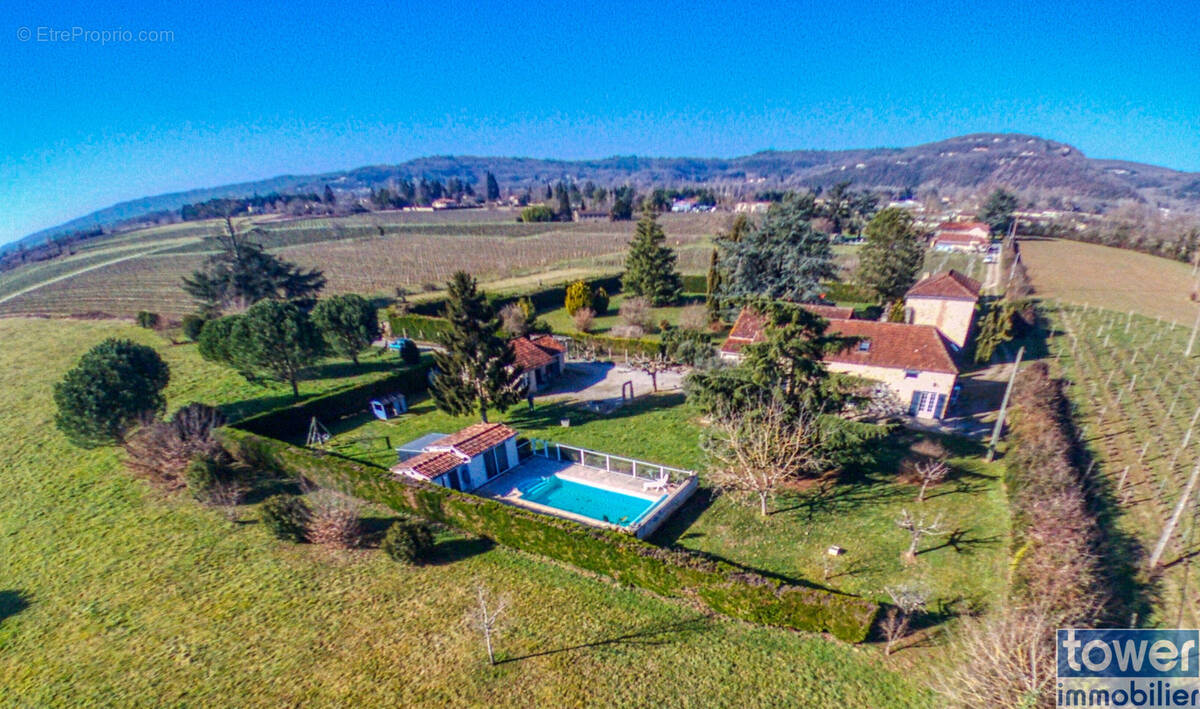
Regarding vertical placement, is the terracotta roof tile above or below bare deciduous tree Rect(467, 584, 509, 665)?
above

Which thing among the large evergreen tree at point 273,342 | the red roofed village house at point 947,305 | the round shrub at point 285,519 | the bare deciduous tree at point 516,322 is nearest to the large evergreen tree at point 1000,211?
the red roofed village house at point 947,305

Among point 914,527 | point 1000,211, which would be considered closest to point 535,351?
point 914,527

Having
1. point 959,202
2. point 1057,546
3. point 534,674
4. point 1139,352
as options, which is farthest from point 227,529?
point 959,202

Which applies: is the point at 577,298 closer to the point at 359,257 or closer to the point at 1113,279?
the point at 359,257

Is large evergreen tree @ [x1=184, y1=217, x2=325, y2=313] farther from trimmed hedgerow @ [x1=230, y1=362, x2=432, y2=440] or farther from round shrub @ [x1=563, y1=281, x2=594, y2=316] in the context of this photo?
round shrub @ [x1=563, y1=281, x2=594, y2=316]

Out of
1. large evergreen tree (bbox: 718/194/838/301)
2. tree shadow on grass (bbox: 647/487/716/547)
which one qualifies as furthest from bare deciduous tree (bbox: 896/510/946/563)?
large evergreen tree (bbox: 718/194/838/301)
